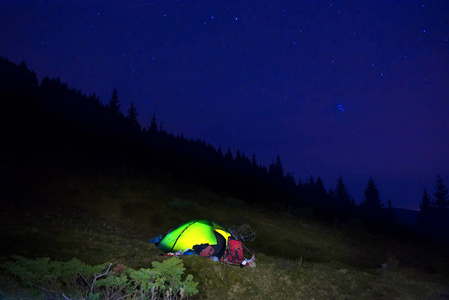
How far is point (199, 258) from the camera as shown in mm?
9219

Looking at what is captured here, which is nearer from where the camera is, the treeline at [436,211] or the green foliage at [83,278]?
the green foliage at [83,278]

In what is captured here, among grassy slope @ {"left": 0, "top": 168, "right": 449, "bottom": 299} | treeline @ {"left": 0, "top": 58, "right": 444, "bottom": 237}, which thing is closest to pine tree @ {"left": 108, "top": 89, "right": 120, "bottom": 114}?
treeline @ {"left": 0, "top": 58, "right": 444, "bottom": 237}

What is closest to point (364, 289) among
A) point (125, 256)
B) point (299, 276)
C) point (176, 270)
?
point (299, 276)

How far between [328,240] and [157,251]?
1271 centimetres

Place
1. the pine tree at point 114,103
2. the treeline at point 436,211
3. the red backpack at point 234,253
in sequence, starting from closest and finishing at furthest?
the red backpack at point 234,253 < the treeline at point 436,211 < the pine tree at point 114,103

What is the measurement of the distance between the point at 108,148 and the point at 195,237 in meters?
40.1

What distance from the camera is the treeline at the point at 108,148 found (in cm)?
3503

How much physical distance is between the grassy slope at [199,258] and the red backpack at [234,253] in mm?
802

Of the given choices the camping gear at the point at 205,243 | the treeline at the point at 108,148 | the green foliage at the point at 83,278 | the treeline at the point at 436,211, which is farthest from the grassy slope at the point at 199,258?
the treeline at the point at 436,211

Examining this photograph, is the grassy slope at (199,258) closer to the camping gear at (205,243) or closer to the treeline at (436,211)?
the camping gear at (205,243)

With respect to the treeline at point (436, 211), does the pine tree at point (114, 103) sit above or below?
above

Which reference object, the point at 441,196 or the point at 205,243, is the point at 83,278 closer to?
the point at 205,243

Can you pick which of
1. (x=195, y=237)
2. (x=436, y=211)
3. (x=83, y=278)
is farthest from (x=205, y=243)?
(x=436, y=211)

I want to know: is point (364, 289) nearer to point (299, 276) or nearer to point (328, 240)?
point (299, 276)
